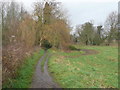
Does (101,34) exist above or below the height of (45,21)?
below

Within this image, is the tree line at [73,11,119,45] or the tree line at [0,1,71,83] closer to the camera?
the tree line at [0,1,71,83]

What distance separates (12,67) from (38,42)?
63.7 ft

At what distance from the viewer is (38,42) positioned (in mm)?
25344

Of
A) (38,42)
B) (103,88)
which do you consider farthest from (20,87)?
(38,42)

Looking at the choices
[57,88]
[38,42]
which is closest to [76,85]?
[57,88]

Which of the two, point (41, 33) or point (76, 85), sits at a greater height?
point (41, 33)

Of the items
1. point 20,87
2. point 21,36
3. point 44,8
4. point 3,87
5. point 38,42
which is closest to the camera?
point 3,87

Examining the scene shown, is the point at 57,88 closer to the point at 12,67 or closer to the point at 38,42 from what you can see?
the point at 12,67

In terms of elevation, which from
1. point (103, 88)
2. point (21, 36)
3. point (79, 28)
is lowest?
point (103, 88)

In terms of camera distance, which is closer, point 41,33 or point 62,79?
point 62,79

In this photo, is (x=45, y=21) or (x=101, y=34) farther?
(x=101, y=34)

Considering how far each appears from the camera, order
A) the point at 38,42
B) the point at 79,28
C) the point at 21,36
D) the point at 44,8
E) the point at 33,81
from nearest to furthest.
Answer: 1. the point at 33,81
2. the point at 21,36
3. the point at 38,42
4. the point at 44,8
5. the point at 79,28

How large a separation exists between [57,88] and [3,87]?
2.10 meters

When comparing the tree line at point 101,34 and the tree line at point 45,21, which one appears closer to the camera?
the tree line at point 45,21
